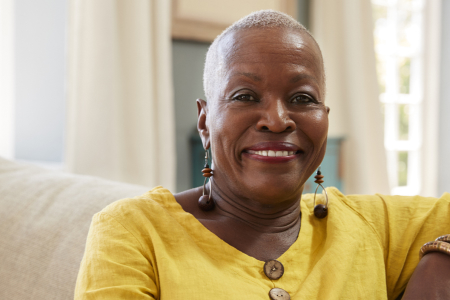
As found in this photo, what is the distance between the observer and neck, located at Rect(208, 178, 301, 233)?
0.96m

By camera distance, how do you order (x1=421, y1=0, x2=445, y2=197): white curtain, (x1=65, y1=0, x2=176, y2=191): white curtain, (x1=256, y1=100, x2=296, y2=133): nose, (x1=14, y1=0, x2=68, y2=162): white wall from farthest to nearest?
1. (x1=421, y1=0, x2=445, y2=197): white curtain
2. (x1=14, y1=0, x2=68, y2=162): white wall
3. (x1=65, y1=0, x2=176, y2=191): white curtain
4. (x1=256, y1=100, x2=296, y2=133): nose

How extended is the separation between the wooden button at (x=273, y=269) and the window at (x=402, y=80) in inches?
136

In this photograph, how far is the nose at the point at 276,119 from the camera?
33.4 inches

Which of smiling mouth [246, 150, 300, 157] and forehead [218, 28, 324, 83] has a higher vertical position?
forehead [218, 28, 324, 83]

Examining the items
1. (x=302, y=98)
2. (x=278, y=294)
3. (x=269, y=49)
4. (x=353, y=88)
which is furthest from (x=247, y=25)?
(x=353, y=88)

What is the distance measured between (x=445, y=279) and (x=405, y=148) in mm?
3653

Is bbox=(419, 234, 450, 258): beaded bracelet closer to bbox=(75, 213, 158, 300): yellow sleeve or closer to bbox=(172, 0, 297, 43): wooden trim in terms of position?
bbox=(75, 213, 158, 300): yellow sleeve

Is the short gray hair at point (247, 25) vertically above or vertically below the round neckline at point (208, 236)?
above

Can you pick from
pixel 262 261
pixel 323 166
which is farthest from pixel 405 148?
pixel 262 261

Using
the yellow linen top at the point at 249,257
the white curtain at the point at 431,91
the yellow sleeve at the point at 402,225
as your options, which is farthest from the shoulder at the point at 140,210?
the white curtain at the point at 431,91

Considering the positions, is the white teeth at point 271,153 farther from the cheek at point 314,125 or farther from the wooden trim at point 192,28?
the wooden trim at point 192,28

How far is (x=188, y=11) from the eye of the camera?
2.73 m

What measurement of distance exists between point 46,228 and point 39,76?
4.90 ft

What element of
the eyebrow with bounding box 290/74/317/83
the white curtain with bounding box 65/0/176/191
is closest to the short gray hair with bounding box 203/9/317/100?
the eyebrow with bounding box 290/74/317/83
